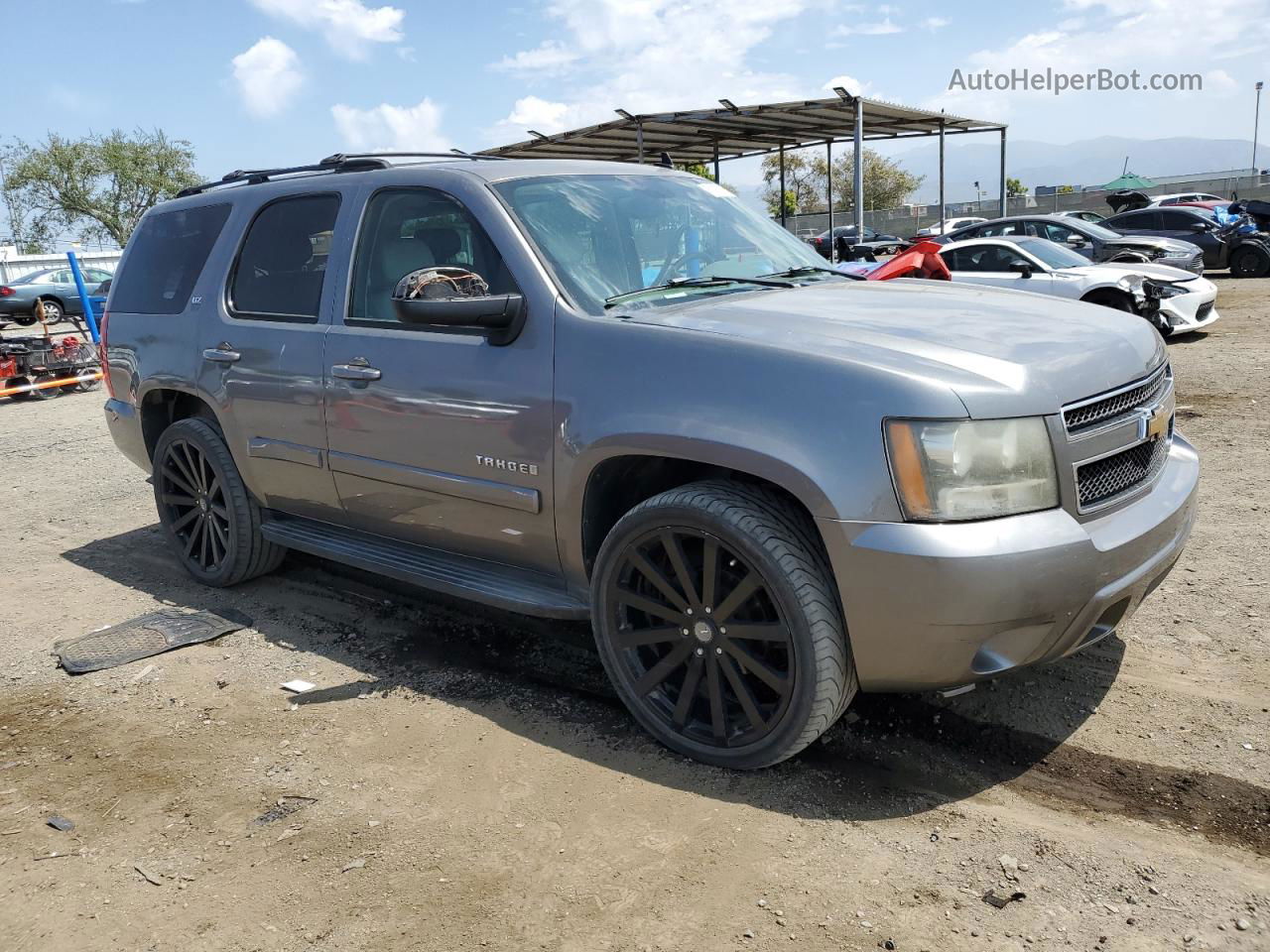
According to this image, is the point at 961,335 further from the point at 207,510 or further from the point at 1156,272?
the point at 1156,272

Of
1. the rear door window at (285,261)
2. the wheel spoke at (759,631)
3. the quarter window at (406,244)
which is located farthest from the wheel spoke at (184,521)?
the wheel spoke at (759,631)

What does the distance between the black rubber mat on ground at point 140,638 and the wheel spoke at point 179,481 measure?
2.11ft

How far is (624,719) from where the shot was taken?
11.7ft

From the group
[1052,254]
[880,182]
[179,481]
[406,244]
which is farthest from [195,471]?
[880,182]

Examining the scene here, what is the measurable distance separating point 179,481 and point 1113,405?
14.4 ft

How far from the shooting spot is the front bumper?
8.61 feet

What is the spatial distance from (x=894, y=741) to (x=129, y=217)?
64.9 meters

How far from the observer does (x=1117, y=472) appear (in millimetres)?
2982

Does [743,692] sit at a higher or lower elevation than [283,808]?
higher

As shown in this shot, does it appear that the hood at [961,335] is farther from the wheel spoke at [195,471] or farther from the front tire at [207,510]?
the wheel spoke at [195,471]

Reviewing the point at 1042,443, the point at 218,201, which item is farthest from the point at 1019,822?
the point at 218,201

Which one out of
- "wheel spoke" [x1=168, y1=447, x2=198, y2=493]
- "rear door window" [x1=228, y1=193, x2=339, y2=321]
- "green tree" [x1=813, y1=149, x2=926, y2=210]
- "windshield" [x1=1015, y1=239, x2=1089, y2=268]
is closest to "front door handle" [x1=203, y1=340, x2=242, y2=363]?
"rear door window" [x1=228, y1=193, x2=339, y2=321]

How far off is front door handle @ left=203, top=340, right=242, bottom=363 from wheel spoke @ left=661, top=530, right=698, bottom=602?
2.47m

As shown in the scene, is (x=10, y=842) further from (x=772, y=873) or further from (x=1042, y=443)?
(x=1042, y=443)
